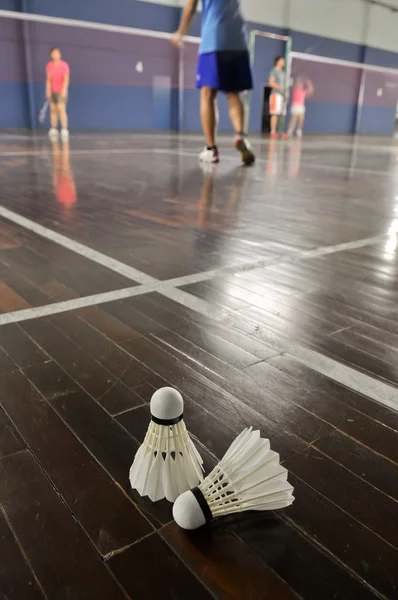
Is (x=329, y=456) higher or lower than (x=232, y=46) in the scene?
lower

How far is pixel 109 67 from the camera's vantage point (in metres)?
14.7

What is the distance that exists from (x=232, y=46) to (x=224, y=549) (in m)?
5.83

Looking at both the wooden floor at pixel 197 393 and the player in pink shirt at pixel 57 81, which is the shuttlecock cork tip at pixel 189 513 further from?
the player in pink shirt at pixel 57 81

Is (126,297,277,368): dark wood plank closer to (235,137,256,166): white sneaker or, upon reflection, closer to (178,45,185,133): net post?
(235,137,256,166): white sneaker

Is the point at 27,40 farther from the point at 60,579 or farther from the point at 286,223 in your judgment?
the point at 60,579

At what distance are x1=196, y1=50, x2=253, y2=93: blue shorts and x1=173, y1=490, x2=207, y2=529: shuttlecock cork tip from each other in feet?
18.7

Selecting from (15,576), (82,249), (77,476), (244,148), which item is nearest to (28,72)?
(244,148)

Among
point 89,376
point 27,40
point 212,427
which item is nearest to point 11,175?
point 89,376

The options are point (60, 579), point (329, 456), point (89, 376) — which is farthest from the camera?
point (89, 376)

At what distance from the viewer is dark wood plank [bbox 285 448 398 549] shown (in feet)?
3.24

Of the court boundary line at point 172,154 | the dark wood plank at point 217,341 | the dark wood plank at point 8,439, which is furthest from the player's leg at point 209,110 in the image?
the dark wood plank at point 8,439

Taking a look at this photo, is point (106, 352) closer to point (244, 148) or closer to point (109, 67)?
point (244, 148)

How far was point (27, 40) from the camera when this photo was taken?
42.6 ft

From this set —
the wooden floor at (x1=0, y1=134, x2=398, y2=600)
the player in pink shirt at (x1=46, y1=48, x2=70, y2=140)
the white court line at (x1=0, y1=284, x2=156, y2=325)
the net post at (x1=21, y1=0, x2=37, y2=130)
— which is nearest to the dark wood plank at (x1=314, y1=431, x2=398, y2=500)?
the wooden floor at (x1=0, y1=134, x2=398, y2=600)
